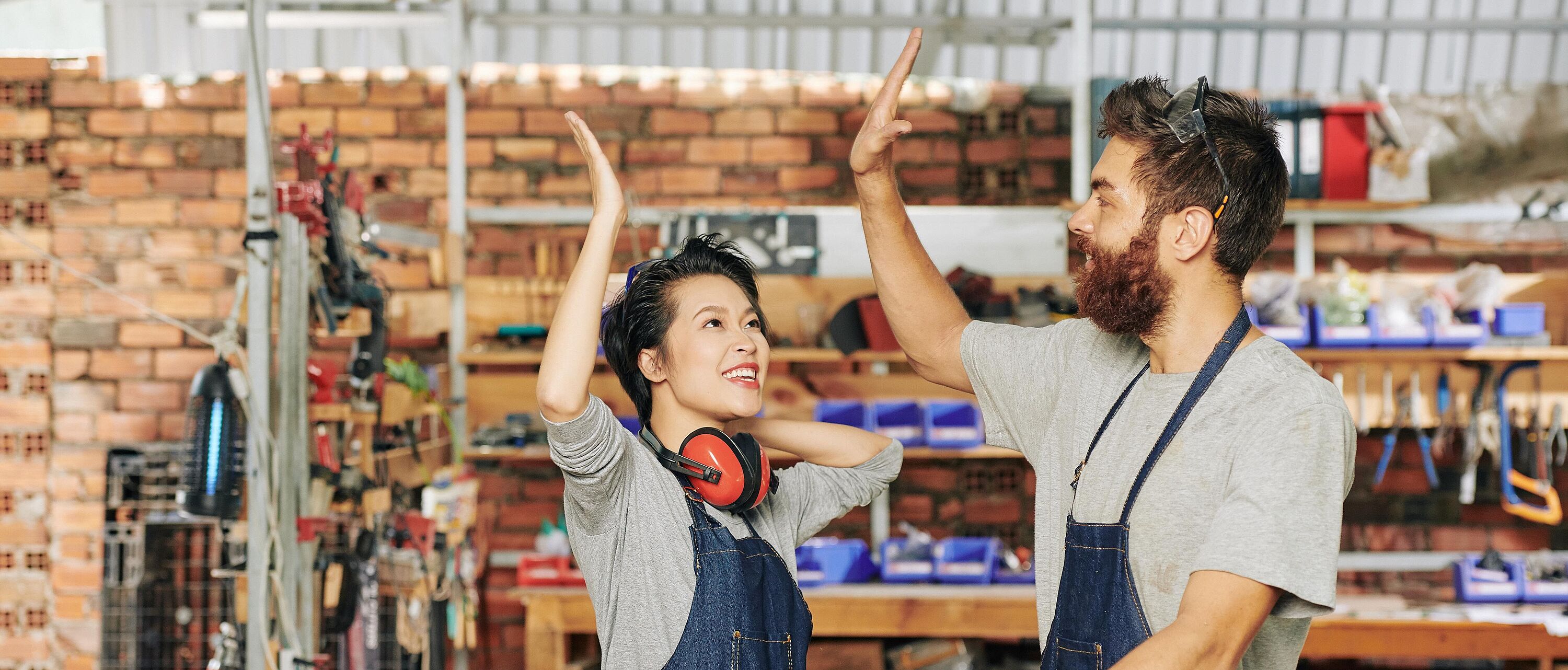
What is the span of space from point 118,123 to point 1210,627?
394 cm

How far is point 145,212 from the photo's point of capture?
3.85 metres

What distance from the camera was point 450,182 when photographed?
3896 millimetres

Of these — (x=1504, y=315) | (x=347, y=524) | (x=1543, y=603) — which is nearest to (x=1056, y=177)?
(x=1504, y=315)

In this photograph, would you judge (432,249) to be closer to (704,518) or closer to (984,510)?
(984,510)

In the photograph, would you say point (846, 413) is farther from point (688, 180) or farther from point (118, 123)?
point (118, 123)

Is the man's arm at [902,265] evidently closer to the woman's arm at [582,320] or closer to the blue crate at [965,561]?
the woman's arm at [582,320]

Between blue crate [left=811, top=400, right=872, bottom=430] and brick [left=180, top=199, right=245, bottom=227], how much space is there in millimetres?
2058

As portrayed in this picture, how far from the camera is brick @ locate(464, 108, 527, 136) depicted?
13.1 ft

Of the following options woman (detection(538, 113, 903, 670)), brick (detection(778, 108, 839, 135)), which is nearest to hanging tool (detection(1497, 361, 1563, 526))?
brick (detection(778, 108, 839, 135))

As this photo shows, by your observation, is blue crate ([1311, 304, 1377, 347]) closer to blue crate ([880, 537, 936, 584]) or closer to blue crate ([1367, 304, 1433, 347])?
blue crate ([1367, 304, 1433, 347])

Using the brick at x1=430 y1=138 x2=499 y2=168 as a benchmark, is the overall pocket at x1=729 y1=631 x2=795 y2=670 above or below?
below

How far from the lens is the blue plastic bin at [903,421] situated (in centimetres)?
366

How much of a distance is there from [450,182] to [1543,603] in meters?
3.82

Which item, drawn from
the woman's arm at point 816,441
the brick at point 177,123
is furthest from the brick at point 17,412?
the woman's arm at point 816,441
